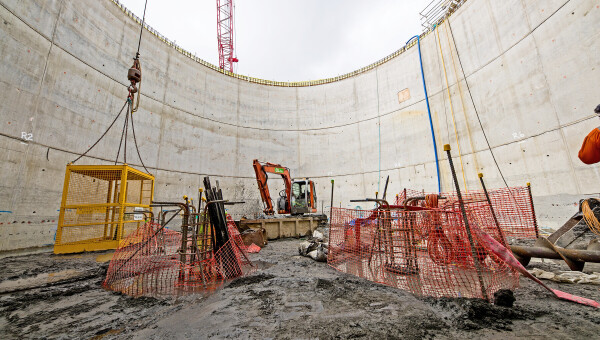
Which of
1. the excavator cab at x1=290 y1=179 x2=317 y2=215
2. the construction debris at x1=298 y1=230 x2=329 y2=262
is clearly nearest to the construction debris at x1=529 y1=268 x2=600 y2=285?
the construction debris at x1=298 y1=230 x2=329 y2=262

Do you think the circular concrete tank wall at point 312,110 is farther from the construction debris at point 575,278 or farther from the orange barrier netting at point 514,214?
the construction debris at point 575,278

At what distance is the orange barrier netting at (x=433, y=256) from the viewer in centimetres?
283

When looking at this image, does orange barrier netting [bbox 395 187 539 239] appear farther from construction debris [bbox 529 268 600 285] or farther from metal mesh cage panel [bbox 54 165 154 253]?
metal mesh cage panel [bbox 54 165 154 253]

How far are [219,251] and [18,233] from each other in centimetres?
698

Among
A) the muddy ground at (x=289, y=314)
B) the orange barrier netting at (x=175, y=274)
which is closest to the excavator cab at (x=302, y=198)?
the orange barrier netting at (x=175, y=274)

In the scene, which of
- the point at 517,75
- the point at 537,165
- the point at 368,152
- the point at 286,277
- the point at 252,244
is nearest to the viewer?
the point at 286,277

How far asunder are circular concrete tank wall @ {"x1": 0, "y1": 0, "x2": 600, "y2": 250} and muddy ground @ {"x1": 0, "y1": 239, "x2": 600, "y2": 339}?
19.9 ft

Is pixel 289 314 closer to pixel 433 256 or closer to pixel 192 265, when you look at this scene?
pixel 192 265

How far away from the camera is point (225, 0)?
24.0 m

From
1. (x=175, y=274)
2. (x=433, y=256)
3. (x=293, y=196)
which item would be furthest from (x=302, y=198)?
(x=433, y=256)

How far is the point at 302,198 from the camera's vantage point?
1066 centimetres

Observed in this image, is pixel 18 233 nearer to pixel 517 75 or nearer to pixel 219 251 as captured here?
pixel 219 251

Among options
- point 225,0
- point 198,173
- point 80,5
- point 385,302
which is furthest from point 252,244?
point 225,0

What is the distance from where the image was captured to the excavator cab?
10.3 m
